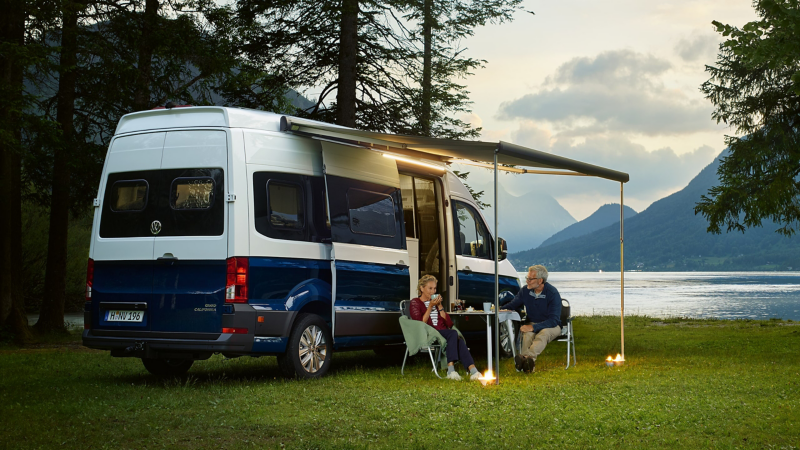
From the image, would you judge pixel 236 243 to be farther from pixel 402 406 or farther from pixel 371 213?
pixel 402 406

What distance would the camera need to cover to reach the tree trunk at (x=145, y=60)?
14016 mm

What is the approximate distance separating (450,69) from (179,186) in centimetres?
1162

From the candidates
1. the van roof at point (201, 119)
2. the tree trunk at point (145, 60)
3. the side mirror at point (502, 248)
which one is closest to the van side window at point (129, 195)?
the van roof at point (201, 119)

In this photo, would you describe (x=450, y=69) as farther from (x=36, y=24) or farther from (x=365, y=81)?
(x=36, y=24)

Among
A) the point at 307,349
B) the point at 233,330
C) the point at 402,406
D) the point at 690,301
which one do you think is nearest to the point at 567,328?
the point at 307,349

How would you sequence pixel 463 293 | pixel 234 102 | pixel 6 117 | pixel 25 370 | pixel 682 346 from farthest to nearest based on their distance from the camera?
pixel 234 102 → pixel 682 346 → pixel 6 117 → pixel 463 293 → pixel 25 370

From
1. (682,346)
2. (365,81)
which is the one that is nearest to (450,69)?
(365,81)

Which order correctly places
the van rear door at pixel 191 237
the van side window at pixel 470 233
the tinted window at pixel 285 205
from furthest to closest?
the van side window at pixel 470 233 < the tinted window at pixel 285 205 < the van rear door at pixel 191 237

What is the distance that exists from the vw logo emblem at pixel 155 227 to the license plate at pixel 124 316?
2.54ft

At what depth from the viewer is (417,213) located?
10.8 m

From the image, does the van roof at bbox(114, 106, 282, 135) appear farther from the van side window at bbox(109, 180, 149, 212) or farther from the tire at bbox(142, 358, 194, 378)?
the tire at bbox(142, 358, 194, 378)

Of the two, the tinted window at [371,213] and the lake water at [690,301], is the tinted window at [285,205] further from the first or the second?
the lake water at [690,301]

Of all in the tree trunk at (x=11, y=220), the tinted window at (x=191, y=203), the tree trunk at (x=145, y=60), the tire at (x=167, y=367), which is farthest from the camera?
the tree trunk at (x=145, y=60)

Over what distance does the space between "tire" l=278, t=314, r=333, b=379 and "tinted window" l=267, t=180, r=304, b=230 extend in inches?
36.9
